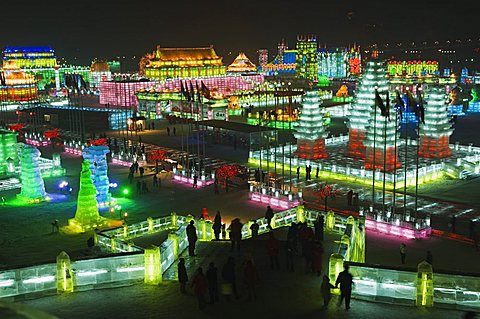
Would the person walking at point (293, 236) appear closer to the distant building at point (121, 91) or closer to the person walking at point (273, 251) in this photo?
the person walking at point (273, 251)

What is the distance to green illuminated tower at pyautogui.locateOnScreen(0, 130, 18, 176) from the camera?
4119 centimetres

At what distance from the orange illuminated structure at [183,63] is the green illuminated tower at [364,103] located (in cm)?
6042

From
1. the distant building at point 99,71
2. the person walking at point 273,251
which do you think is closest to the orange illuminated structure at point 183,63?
the distant building at point 99,71

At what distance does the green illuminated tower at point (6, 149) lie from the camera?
41.2 m

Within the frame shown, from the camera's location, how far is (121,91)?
8975 centimetres

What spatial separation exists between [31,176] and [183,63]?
73.5 meters

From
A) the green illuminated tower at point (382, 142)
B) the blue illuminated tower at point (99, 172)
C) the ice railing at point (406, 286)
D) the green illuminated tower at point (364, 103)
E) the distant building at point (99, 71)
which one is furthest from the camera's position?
the distant building at point (99, 71)

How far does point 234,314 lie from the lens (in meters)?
15.4

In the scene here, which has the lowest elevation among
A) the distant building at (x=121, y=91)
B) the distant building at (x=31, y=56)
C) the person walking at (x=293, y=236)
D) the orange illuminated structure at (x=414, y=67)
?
the person walking at (x=293, y=236)

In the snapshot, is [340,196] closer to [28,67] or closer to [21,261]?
[21,261]

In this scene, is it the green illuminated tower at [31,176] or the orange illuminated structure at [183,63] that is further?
the orange illuminated structure at [183,63]

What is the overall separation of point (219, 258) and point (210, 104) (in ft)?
180

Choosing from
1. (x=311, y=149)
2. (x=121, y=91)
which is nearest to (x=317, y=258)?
(x=311, y=149)

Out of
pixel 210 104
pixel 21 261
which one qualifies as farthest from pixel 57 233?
pixel 210 104
